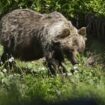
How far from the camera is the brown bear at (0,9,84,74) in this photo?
360 inches

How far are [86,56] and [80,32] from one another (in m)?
2.67

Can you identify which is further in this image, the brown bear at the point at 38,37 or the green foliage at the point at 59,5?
the green foliage at the point at 59,5

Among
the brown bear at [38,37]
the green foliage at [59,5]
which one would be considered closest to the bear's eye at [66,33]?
the brown bear at [38,37]

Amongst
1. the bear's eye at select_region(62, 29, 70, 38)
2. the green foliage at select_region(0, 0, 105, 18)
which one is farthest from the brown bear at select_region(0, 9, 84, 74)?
the green foliage at select_region(0, 0, 105, 18)

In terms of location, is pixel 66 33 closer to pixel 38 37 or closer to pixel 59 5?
pixel 38 37

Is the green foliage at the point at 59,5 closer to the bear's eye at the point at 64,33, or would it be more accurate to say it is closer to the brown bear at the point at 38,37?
the brown bear at the point at 38,37

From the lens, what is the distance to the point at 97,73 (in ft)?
28.3

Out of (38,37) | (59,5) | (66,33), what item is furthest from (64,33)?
(59,5)

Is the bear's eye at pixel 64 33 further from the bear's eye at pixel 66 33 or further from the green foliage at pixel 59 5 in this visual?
the green foliage at pixel 59 5

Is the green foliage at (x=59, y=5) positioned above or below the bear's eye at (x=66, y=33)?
below

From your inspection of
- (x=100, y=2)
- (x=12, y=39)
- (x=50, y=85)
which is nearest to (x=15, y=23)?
(x=12, y=39)

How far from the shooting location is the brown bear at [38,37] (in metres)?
9.16

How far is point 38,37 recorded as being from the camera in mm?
9609

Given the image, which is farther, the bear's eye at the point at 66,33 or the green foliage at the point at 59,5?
the green foliage at the point at 59,5
